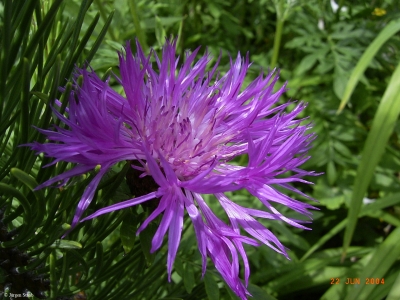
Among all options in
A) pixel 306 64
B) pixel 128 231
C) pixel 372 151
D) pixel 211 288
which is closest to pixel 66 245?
pixel 128 231

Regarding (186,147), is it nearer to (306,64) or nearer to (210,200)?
(210,200)

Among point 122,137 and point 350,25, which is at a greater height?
point 350,25

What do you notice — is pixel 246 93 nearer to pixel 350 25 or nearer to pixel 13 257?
pixel 13 257

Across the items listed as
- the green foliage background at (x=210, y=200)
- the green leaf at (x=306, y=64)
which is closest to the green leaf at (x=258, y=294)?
the green foliage background at (x=210, y=200)

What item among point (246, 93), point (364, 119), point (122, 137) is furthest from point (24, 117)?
point (364, 119)
